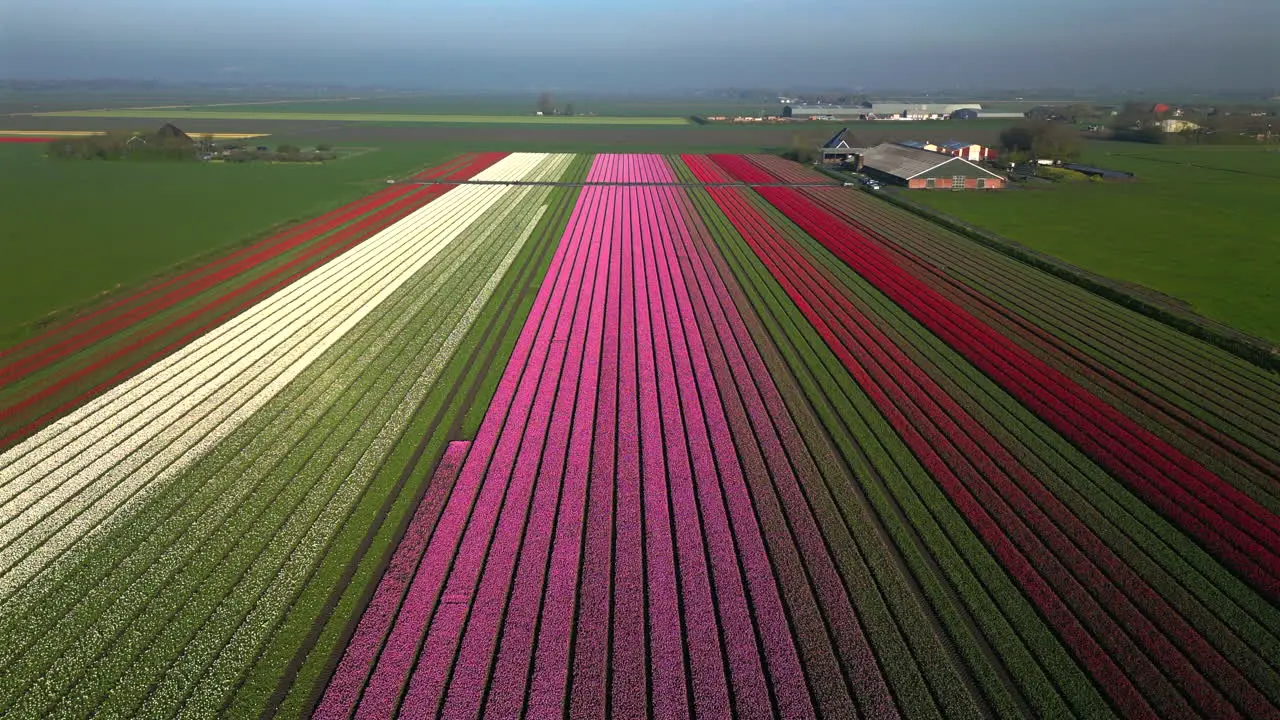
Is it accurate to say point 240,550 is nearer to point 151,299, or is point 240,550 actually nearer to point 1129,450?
point 151,299

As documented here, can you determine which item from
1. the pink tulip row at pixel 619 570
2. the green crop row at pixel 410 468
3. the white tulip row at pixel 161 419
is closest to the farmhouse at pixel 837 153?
the green crop row at pixel 410 468

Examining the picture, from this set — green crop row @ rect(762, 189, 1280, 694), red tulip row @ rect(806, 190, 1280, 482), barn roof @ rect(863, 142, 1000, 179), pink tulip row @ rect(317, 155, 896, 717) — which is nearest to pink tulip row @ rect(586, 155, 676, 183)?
barn roof @ rect(863, 142, 1000, 179)

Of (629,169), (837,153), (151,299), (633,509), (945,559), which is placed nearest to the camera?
(945,559)

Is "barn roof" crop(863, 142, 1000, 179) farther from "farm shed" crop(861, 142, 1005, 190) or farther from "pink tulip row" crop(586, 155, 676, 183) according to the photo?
"pink tulip row" crop(586, 155, 676, 183)

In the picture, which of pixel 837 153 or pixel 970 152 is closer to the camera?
pixel 970 152

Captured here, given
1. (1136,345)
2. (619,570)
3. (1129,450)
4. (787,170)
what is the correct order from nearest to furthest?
(619,570) < (1129,450) < (1136,345) < (787,170)

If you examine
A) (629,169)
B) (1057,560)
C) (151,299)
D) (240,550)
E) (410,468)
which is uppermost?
(629,169)

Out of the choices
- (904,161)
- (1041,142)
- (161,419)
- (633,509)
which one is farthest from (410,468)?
(1041,142)

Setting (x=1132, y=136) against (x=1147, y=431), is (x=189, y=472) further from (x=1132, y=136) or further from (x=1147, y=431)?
(x=1132, y=136)
